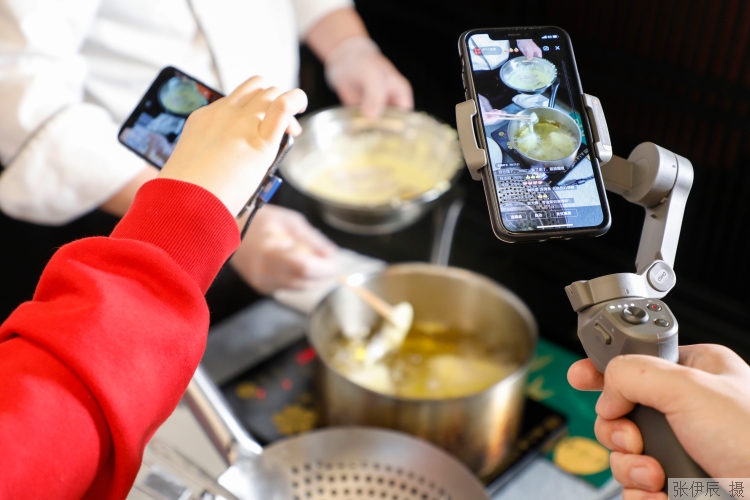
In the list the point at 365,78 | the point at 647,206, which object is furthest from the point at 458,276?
the point at 647,206

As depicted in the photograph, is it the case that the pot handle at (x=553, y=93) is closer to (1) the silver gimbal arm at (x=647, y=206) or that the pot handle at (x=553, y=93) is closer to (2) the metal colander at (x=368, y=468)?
(1) the silver gimbal arm at (x=647, y=206)

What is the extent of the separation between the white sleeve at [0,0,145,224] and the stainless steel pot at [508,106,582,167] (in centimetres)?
48

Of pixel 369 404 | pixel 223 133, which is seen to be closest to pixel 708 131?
pixel 369 404

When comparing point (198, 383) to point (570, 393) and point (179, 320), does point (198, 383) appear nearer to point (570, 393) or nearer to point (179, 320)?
point (179, 320)

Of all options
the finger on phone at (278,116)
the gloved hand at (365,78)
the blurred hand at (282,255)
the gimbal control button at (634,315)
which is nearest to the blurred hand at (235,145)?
the finger on phone at (278,116)

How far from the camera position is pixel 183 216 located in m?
0.41

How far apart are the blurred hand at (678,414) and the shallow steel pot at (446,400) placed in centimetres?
28

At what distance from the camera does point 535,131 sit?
1.30 feet

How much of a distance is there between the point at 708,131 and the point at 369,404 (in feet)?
1.75

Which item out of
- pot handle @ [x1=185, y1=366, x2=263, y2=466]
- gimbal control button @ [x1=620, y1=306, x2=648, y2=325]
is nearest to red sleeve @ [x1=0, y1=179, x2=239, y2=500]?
pot handle @ [x1=185, y1=366, x2=263, y2=466]

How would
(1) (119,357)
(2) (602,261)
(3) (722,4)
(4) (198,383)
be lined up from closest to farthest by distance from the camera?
(1) (119,357) → (4) (198,383) → (3) (722,4) → (2) (602,261)

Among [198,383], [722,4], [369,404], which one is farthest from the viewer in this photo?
[722,4]

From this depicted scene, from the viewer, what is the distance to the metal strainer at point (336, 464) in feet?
1.73

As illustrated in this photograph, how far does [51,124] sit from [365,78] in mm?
438
